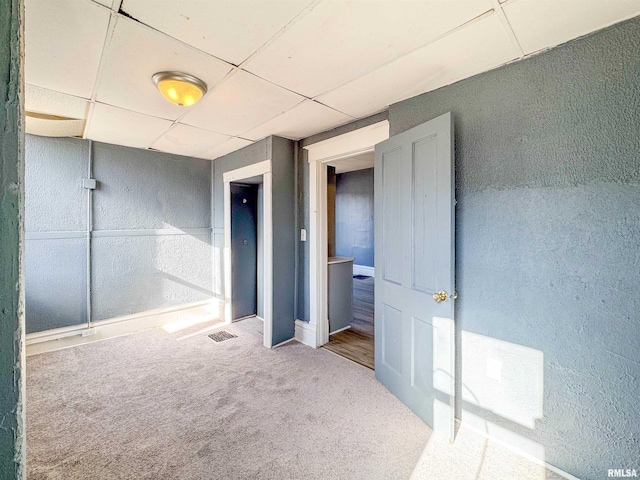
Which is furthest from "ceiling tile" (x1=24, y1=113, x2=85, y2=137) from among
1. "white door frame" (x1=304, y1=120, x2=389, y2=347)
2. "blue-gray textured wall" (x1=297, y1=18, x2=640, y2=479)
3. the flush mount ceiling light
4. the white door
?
"blue-gray textured wall" (x1=297, y1=18, x2=640, y2=479)

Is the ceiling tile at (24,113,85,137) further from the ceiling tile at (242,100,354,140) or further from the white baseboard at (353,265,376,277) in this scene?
the white baseboard at (353,265,376,277)

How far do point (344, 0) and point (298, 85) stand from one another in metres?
0.80

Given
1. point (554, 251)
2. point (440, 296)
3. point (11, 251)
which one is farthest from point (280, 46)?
point (554, 251)

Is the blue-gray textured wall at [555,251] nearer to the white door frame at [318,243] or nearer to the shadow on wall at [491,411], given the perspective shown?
the shadow on wall at [491,411]

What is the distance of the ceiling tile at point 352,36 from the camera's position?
1328mm

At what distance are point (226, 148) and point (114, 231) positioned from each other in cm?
168

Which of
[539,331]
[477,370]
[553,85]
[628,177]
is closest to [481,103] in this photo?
[553,85]

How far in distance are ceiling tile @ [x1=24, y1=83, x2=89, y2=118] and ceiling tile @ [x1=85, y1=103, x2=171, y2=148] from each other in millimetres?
95

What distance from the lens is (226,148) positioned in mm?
3695

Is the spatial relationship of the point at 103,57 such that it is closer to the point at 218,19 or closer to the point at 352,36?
the point at 218,19

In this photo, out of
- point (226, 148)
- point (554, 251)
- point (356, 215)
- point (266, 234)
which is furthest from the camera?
point (356, 215)

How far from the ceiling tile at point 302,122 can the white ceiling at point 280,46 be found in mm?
47

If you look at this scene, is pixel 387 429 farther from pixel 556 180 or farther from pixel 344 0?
pixel 344 0

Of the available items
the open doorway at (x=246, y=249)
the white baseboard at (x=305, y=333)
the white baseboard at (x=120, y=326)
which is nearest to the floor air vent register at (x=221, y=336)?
the open doorway at (x=246, y=249)
